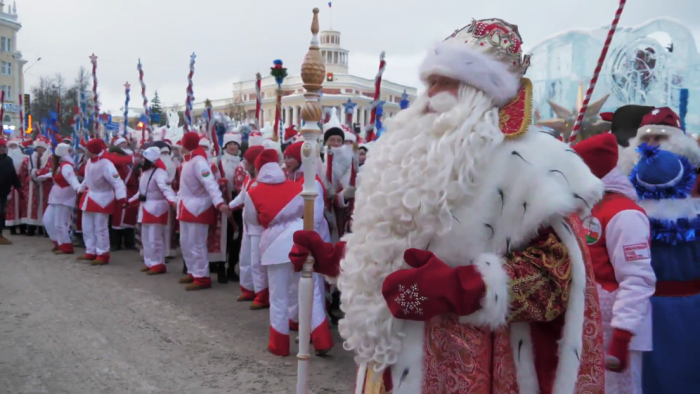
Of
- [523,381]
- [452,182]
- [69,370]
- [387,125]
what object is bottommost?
[69,370]

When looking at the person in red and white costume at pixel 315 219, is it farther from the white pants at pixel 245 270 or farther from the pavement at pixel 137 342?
the white pants at pixel 245 270

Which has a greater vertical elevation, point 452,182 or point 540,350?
point 452,182

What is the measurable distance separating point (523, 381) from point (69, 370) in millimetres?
4343

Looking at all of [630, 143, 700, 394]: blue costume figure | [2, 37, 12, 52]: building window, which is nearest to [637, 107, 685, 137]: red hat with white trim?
[630, 143, 700, 394]: blue costume figure

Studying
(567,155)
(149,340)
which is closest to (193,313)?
(149,340)

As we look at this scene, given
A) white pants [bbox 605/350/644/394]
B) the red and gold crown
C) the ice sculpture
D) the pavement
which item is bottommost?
the pavement

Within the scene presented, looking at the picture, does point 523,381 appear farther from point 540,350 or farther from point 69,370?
point 69,370

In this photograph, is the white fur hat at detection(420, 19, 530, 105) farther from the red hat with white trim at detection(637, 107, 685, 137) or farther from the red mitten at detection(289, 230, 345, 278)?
the red hat with white trim at detection(637, 107, 685, 137)

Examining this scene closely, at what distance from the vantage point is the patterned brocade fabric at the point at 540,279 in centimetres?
179

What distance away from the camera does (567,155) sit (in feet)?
6.22

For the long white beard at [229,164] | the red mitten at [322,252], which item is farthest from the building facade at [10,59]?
the red mitten at [322,252]

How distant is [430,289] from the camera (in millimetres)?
1740

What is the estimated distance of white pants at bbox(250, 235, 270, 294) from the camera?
6617 millimetres

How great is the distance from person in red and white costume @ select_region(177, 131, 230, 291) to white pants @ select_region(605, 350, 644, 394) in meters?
5.69
